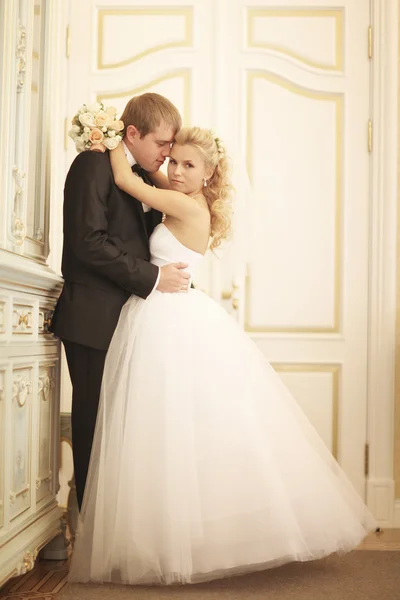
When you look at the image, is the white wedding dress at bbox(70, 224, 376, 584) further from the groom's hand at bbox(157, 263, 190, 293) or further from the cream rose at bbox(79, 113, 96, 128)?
the cream rose at bbox(79, 113, 96, 128)

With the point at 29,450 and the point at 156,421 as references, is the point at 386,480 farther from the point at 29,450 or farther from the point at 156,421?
the point at 29,450

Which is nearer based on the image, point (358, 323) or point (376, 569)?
point (376, 569)

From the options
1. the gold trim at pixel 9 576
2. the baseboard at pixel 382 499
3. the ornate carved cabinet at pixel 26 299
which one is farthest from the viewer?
the baseboard at pixel 382 499

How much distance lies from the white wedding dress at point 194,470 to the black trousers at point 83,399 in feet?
0.37

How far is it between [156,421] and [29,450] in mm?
447

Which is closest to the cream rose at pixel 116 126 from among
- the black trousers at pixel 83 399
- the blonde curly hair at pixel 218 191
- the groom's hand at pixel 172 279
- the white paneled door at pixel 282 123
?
the blonde curly hair at pixel 218 191

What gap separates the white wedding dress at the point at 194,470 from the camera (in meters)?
2.29

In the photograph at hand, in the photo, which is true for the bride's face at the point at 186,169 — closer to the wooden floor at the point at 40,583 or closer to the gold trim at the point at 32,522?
the gold trim at the point at 32,522

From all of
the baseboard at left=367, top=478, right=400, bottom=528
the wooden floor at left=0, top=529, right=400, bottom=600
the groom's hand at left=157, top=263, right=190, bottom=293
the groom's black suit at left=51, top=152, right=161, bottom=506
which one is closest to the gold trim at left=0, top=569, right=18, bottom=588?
the wooden floor at left=0, top=529, right=400, bottom=600

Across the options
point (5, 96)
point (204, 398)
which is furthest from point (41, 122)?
point (204, 398)

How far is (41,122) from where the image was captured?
2.72 metres

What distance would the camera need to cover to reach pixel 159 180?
290cm

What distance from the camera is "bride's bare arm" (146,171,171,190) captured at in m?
2.89

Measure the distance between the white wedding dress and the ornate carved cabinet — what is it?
0.76 ft
